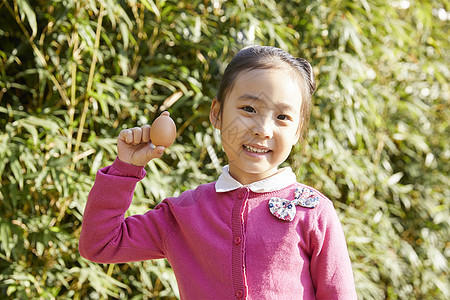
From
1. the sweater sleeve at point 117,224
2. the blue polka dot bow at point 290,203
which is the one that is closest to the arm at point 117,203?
the sweater sleeve at point 117,224

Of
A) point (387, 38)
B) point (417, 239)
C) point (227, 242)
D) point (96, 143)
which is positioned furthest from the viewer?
point (417, 239)

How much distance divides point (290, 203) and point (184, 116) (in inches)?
51.2

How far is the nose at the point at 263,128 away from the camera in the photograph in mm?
981

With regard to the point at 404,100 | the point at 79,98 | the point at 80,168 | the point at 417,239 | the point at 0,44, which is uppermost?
the point at 0,44

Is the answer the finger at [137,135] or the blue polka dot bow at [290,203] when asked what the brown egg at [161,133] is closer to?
the finger at [137,135]

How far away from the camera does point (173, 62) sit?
2189 millimetres

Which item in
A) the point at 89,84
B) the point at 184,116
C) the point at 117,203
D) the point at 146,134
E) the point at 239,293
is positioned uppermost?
the point at 146,134

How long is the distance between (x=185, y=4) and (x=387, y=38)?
1136mm

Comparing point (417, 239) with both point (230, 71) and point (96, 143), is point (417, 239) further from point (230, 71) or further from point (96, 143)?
point (230, 71)

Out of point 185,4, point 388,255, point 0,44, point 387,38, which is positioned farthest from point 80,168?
point 387,38

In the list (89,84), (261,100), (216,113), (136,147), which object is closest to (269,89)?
(261,100)

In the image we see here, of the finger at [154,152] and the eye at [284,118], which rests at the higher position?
the eye at [284,118]

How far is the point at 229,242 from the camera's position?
0.99 m

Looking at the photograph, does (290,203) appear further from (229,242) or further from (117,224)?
(117,224)
